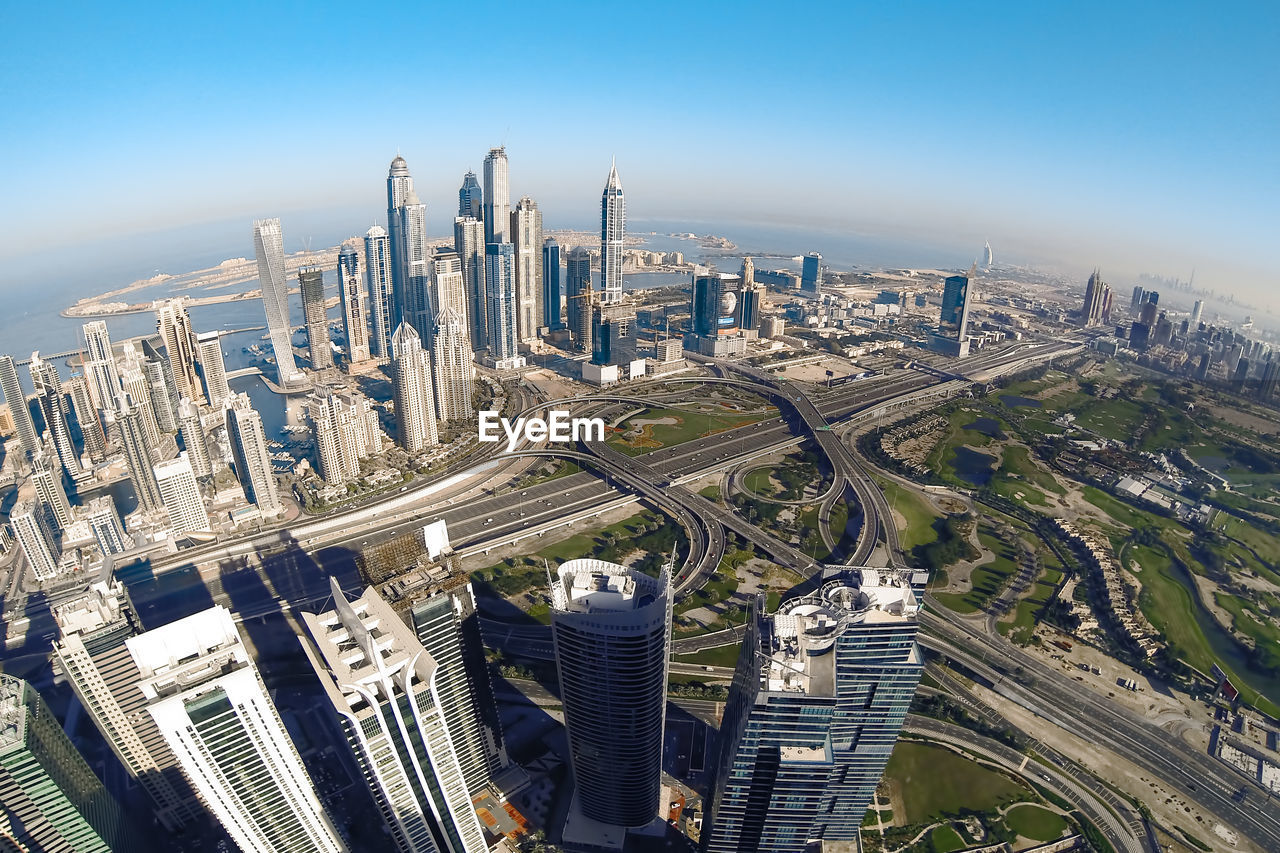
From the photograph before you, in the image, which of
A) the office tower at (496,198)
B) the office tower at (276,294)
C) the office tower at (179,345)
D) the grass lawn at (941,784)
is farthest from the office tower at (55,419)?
the grass lawn at (941,784)

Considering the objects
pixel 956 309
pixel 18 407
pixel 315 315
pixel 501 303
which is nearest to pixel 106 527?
pixel 18 407

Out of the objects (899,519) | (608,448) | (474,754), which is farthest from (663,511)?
(474,754)

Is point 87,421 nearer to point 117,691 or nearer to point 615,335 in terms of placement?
point 117,691

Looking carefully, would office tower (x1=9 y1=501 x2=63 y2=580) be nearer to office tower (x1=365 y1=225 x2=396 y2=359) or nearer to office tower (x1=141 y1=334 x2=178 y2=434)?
office tower (x1=141 y1=334 x2=178 y2=434)

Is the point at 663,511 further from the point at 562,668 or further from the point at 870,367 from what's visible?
the point at 870,367

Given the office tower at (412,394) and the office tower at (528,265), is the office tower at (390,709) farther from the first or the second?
the office tower at (528,265)

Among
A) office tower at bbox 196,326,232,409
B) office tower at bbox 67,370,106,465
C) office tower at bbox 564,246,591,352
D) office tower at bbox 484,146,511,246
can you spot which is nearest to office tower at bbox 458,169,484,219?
office tower at bbox 484,146,511,246
